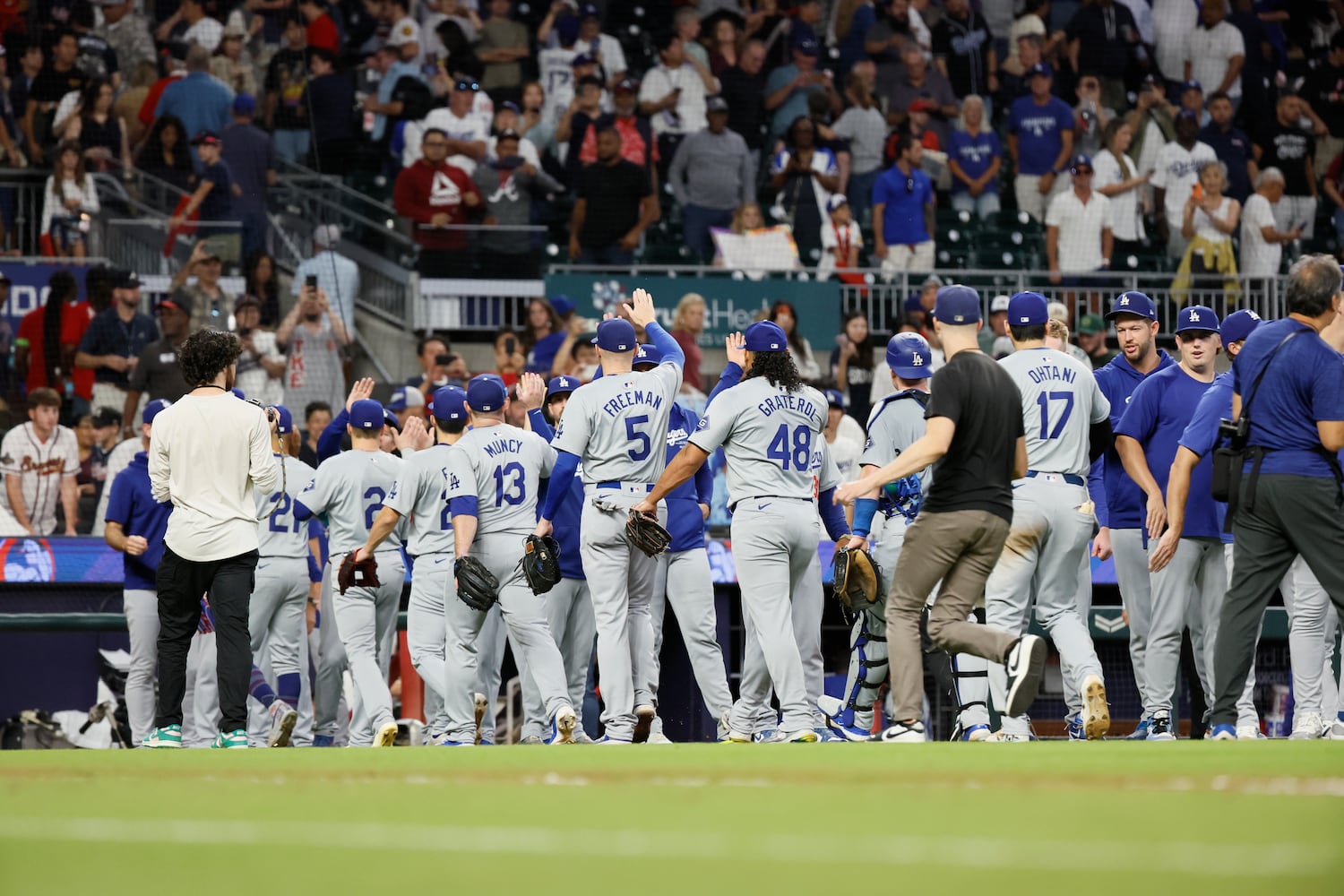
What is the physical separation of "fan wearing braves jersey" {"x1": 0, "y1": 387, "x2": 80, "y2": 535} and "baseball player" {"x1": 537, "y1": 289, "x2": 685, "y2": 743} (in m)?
4.54

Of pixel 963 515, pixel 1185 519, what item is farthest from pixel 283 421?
pixel 1185 519

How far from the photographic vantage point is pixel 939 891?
4.41 metres

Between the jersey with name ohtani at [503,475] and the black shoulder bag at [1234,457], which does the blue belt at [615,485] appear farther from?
the black shoulder bag at [1234,457]

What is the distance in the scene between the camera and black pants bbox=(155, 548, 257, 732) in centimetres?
834

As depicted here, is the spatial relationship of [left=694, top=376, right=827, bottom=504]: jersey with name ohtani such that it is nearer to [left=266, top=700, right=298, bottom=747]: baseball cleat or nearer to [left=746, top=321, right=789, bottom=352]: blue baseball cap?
[left=746, top=321, right=789, bottom=352]: blue baseball cap

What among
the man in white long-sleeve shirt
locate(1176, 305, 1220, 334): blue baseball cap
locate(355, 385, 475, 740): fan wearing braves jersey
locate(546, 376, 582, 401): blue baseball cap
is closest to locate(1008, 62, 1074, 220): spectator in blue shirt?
locate(546, 376, 582, 401): blue baseball cap

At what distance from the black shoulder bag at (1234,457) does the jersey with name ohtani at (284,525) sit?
543 cm

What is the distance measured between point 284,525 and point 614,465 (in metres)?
2.52

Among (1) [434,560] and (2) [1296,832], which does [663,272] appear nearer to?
(1) [434,560]

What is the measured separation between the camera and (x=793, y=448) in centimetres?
861

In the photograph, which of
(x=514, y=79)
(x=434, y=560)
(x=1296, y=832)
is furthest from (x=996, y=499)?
(x=514, y=79)

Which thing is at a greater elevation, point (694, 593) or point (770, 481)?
point (770, 481)

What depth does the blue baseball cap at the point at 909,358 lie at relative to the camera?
9078 millimetres

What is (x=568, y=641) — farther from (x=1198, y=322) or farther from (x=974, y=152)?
(x=974, y=152)
